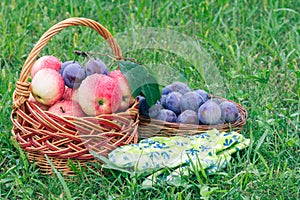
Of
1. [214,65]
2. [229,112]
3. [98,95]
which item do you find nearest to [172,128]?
[229,112]

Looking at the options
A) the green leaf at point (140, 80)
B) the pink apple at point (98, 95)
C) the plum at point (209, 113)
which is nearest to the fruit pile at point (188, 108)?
the plum at point (209, 113)

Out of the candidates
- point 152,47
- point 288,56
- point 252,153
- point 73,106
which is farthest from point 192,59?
point 73,106

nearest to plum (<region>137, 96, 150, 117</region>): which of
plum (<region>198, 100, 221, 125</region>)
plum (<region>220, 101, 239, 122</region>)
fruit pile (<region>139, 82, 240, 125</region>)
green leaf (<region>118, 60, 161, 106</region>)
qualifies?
fruit pile (<region>139, 82, 240, 125</region>)

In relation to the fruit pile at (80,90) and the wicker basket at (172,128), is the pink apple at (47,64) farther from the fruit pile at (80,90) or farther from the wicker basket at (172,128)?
the wicker basket at (172,128)

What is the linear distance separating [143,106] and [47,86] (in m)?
0.46

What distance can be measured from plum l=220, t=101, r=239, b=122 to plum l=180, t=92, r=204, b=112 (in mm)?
103

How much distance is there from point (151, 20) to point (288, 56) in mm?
937

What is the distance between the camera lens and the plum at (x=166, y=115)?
8.09 feet

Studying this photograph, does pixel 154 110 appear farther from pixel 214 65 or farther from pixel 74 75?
pixel 214 65

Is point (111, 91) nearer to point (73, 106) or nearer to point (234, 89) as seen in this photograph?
point (73, 106)

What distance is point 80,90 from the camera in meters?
2.22

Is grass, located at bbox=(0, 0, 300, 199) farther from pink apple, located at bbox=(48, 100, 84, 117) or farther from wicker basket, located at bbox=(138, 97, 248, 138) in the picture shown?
pink apple, located at bbox=(48, 100, 84, 117)

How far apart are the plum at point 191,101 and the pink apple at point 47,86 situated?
546 mm

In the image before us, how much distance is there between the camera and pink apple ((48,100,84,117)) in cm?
224
